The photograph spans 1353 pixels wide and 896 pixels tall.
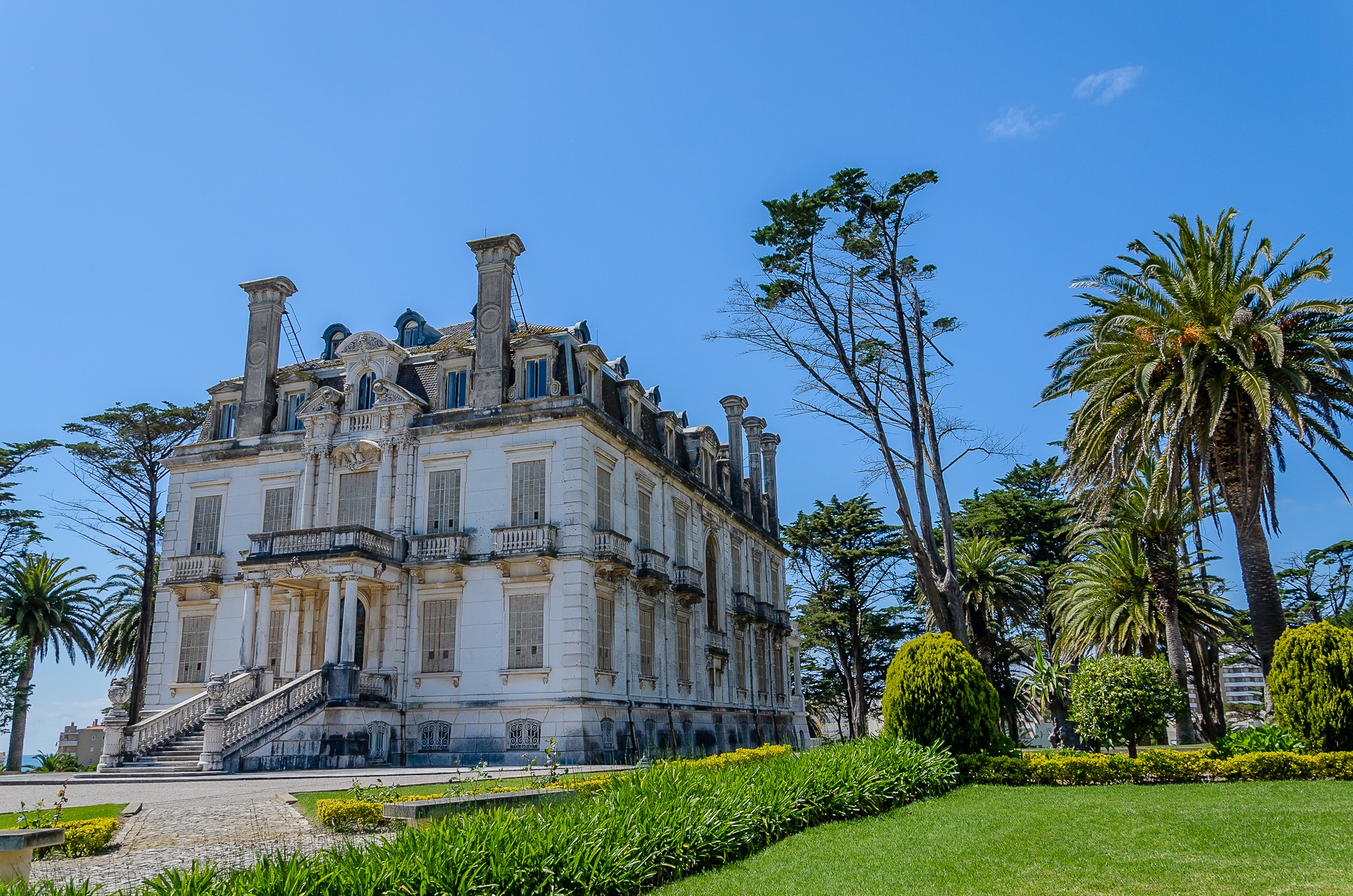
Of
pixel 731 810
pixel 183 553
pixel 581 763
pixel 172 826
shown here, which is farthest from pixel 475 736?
pixel 731 810

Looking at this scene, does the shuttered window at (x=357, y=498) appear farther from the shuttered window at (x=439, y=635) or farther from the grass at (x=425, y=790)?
the grass at (x=425, y=790)

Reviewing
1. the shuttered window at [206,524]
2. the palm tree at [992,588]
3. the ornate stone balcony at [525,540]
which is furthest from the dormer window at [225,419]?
the palm tree at [992,588]

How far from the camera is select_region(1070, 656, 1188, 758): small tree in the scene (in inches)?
765

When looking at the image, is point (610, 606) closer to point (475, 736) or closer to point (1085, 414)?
point (475, 736)

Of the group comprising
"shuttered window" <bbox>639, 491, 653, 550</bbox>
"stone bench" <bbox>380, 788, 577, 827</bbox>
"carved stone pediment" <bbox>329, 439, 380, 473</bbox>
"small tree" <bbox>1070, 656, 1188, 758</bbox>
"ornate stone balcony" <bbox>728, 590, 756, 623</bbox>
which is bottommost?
"stone bench" <bbox>380, 788, 577, 827</bbox>

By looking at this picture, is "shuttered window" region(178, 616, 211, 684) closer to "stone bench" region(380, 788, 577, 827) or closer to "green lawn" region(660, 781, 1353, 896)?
"stone bench" region(380, 788, 577, 827)

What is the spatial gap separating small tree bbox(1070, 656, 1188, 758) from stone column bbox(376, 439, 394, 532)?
20.3 meters

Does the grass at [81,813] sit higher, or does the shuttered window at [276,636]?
the shuttered window at [276,636]

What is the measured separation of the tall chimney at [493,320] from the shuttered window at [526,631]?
618 centimetres

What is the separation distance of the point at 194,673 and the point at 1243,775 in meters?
29.1

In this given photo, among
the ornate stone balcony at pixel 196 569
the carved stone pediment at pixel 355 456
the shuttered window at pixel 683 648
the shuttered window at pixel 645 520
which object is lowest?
the shuttered window at pixel 683 648

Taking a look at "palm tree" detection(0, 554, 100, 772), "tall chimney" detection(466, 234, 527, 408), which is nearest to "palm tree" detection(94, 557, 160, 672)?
"palm tree" detection(0, 554, 100, 772)

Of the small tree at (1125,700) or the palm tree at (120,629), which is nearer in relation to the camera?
the small tree at (1125,700)

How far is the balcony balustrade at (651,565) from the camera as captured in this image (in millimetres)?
30859
